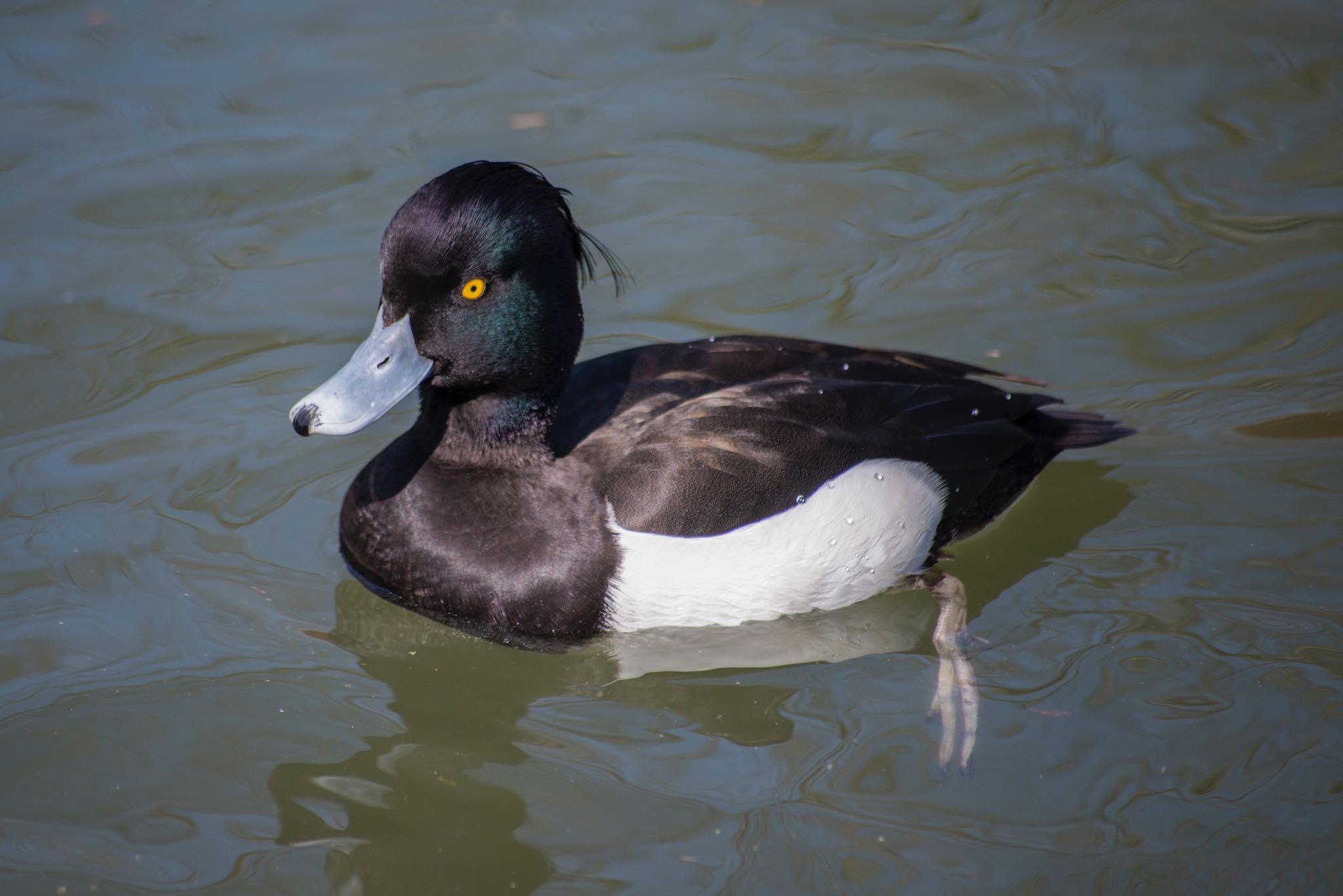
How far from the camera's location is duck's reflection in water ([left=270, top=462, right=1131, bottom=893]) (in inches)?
147

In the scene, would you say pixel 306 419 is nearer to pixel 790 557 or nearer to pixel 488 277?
pixel 488 277

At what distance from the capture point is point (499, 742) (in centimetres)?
412

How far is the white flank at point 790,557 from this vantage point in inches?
164

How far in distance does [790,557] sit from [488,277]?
130 centimetres

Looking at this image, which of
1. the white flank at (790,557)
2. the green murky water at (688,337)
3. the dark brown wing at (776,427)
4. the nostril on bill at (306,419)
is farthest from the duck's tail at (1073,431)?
the nostril on bill at (306,419)

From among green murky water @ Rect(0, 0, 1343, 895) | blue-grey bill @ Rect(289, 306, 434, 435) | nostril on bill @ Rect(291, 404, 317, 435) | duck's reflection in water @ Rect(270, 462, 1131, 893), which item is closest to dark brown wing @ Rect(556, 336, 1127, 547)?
duck's reflection in water @ Rect(270, 462, 1131, 893)

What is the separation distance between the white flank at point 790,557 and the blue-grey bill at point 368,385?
0.78 m

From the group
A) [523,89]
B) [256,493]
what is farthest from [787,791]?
[523,89]

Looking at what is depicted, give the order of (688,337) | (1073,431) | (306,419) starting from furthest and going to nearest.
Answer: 1. (688,337)
2. (1073,431)
3. (306,419)

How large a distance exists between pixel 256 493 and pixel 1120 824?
10.7ft

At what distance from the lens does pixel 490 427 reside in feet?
14.3

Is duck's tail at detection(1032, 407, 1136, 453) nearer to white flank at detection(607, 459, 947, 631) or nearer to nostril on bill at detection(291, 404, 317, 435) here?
white flank at detection(607, 459, 947, 631)

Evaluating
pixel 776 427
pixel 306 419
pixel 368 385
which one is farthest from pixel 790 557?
pixel 306 419

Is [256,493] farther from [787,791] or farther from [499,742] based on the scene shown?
[787,791]
